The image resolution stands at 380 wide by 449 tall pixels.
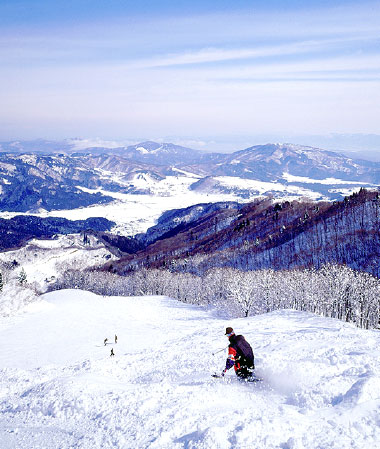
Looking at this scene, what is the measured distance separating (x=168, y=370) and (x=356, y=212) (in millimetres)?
201893

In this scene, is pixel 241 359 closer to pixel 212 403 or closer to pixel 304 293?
pixel 212 403

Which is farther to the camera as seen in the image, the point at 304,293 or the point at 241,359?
the point at 304,293

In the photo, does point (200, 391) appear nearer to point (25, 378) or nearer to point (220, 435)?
point (220, 435)

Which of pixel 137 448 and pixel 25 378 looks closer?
pixel 137 448

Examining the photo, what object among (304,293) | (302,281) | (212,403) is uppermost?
(212,403)

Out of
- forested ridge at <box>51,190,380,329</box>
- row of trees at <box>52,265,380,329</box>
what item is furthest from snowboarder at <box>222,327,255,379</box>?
row of trees at <box>52,265,380,329</box>

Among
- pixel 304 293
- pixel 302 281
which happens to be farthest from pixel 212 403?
pixel 302 281

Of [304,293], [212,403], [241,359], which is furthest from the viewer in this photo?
[304,293]

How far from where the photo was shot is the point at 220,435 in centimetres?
1213

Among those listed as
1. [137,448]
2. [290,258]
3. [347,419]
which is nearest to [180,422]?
[137,448]

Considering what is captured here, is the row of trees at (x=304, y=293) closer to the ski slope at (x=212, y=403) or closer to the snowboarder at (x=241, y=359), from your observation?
the ski slope at (x=212, y=403)

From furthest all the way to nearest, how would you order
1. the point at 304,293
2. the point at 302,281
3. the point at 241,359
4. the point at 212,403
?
the point at 302,281 → the point at 304,293 → the point at 241,359 → the point at 212,403

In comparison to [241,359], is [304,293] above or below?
below

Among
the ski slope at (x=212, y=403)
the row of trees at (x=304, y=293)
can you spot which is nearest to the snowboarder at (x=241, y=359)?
the ski slope at (x=212, y=403)
